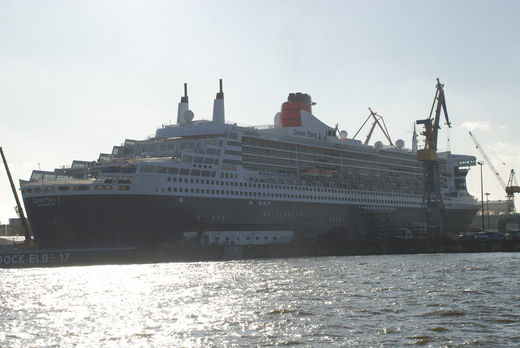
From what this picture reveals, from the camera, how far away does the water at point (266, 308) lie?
28.4 m

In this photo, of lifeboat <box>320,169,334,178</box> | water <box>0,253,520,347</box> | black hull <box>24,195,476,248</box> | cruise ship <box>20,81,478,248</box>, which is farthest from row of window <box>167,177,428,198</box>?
water <box>0,253,520,347</box>

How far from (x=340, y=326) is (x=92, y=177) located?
177 ft

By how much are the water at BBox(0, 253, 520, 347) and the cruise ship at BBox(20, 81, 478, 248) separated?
15274 mm

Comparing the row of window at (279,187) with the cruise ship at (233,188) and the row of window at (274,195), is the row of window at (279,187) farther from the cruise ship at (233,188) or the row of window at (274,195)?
the row of window at (274,195)

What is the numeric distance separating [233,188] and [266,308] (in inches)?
1925

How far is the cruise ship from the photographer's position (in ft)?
239

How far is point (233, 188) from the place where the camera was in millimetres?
84562

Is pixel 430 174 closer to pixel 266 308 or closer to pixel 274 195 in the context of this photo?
pixel 274 195

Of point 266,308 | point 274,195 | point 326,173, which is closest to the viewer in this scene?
point 266,308

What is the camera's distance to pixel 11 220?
178625mm

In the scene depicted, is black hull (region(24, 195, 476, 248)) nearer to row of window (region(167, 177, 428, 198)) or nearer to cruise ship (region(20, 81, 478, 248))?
cruise ship (region(20, 81, 478, 248))

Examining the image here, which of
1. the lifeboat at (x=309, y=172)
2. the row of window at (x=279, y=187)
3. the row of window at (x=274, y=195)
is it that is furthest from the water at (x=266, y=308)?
the lifeboat at (x=309, y=172)

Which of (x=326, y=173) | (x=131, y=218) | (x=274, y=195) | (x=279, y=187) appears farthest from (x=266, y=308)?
(x=326, y=173)

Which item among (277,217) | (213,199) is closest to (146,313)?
(213,199)
